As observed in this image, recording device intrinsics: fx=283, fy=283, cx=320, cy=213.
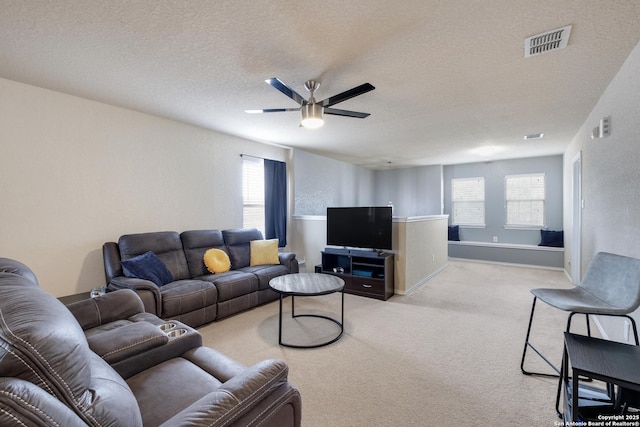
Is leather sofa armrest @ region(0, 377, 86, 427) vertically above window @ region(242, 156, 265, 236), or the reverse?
window @ region(242, 156, 265, 236)

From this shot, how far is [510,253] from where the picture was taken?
6.59 metres

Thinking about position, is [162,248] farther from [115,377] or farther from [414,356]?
[414,356]

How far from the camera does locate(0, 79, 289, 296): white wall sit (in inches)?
108

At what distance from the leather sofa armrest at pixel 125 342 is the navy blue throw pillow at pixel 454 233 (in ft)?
24.0

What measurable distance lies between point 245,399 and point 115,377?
54 centimetres

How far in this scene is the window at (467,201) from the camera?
24.2 ft

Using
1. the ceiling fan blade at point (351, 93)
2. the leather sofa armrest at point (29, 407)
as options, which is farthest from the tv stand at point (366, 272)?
the leather sofa armrest at point (29, 407)

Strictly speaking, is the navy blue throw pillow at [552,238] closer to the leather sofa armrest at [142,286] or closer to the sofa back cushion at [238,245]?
the sofa back cushion at [238,245]

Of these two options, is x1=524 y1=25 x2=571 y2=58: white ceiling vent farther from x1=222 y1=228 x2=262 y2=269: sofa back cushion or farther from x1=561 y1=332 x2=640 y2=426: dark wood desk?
x1=222 y1=228 x2=262 y2=269: sofa back cushion

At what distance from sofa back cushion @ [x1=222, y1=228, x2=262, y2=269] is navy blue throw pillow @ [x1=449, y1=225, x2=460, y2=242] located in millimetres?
5484

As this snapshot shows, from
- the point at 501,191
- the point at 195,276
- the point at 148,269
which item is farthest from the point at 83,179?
the point at 501,191

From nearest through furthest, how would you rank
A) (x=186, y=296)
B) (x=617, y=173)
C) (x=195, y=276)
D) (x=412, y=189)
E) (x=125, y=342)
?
1. (x=125, y=342)
2. (x=617, y=173)
3. (x=186, y=296)
4. (x=195, y=276)
5. (x=412, y=189)

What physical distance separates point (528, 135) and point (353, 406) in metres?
4.97

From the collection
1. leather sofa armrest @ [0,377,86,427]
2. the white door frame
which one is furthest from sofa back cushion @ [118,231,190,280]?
the white door frame
